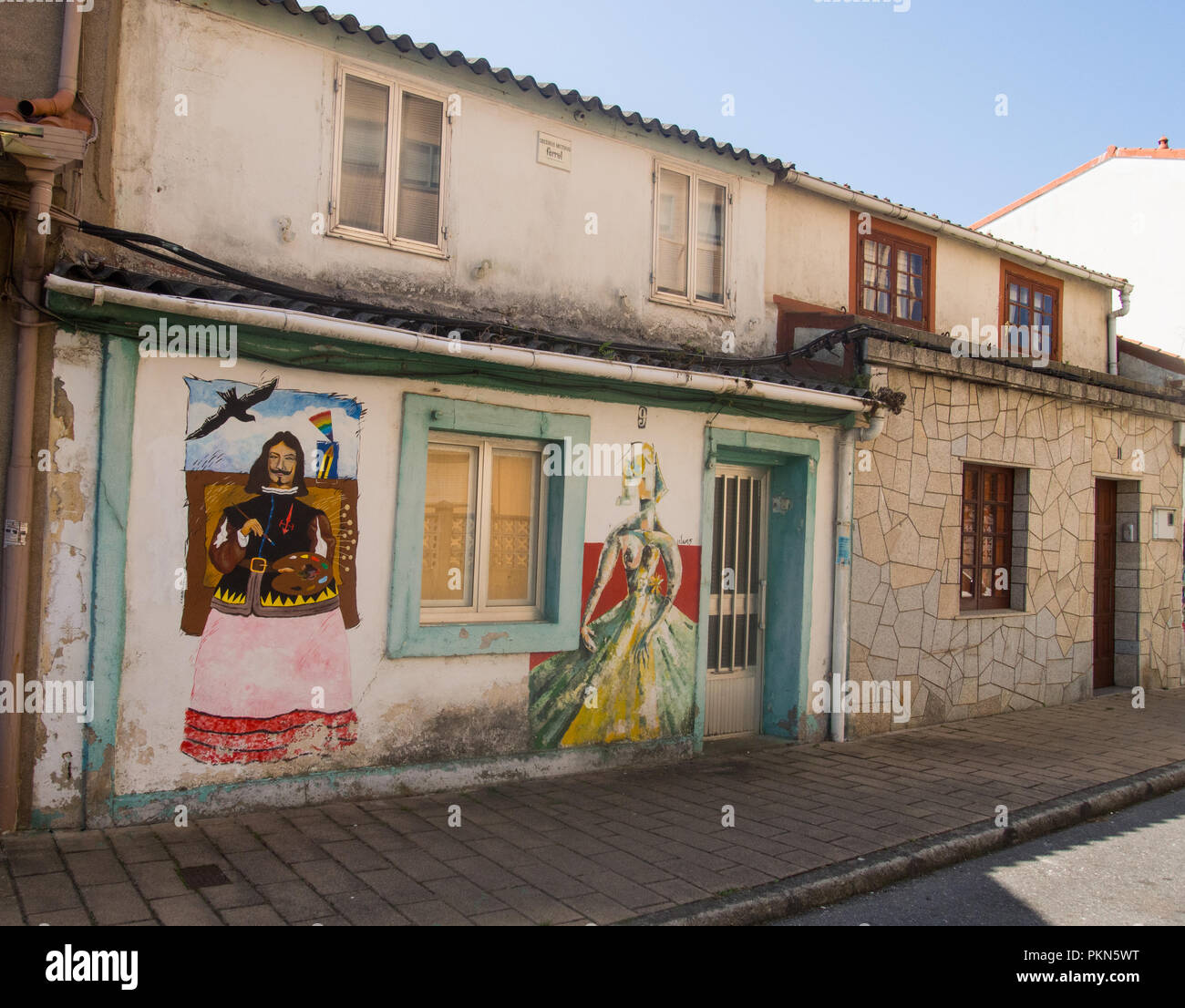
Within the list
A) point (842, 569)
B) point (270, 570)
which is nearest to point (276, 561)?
point (270, 570)

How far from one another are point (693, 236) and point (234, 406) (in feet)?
14.9

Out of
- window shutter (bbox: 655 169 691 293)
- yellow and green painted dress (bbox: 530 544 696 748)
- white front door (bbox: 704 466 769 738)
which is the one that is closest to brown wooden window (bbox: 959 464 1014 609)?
white front door (bbox: 704 466 769 738)

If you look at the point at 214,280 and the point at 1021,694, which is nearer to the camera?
the point at 214,280

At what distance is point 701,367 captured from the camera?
809 cm

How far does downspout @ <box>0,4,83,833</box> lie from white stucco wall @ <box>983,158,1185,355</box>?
1677 centimetres

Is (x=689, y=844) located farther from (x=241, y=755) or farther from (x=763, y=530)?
(x=763, y=530)

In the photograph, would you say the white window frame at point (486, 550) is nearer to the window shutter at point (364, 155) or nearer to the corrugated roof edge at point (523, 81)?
the window shutter at point (364, 155)

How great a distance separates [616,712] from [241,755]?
2.90 m

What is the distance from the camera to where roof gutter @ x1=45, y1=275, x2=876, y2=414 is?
5184 millimetres

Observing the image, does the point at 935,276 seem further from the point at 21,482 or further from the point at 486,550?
the point at 21,482

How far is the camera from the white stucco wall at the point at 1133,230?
1609 cm

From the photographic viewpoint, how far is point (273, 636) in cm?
603
